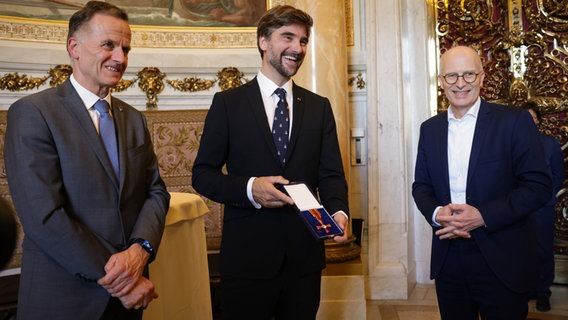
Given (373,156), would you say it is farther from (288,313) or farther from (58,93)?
(58,93)

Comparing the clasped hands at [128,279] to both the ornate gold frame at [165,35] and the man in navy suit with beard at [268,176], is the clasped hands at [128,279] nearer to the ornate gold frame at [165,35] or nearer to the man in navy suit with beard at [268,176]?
the man in navy suit with beard at [268,176]

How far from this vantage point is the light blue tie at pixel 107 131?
6.76 feet

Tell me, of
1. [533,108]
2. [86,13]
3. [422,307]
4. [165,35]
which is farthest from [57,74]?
[533,108]

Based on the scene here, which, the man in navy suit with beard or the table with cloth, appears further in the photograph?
the table with cloth

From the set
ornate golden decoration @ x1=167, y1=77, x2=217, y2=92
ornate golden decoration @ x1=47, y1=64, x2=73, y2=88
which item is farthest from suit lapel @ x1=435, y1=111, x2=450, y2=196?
ornate golden decoration @ x1=47, y1=64, x2=73, y2=88

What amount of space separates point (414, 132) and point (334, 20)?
154 cm

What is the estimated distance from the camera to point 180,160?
18.3 feet

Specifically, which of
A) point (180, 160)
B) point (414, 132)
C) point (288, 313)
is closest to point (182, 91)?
point (180, 160)

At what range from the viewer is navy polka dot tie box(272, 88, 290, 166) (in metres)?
2.38

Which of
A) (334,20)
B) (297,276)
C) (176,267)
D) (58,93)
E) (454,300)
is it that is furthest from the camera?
(334,20)

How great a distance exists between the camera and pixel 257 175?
2.35 metres

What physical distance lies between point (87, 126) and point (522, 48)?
5.00 metres

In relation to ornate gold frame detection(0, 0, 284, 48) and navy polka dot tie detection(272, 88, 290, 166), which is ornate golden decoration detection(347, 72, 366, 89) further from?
navy polka dot tie detection(272, 88, 290, 166)

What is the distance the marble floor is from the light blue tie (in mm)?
3315
